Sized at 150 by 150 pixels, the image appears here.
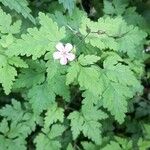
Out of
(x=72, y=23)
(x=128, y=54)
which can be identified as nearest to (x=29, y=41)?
(x=72, y=23)

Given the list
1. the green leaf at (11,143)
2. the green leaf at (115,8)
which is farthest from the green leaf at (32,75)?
the green leaf at (115,8)

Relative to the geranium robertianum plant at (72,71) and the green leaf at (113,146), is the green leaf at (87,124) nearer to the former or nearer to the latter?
the geranium robertianum plant at (72,71)

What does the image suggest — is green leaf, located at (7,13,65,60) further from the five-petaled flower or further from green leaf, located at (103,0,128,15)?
green leaf, located at (103,0,128,15)

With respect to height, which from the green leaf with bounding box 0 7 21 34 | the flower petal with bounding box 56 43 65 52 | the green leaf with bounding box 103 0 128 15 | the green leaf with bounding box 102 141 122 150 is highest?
the green leaf with bounding box 103 0 128 15

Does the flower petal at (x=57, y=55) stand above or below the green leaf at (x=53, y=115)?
above

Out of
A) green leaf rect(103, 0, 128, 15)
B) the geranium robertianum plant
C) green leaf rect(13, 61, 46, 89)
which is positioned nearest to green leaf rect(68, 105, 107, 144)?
the geranium robertianum plant

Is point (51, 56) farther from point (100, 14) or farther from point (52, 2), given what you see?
point (100, 14)
